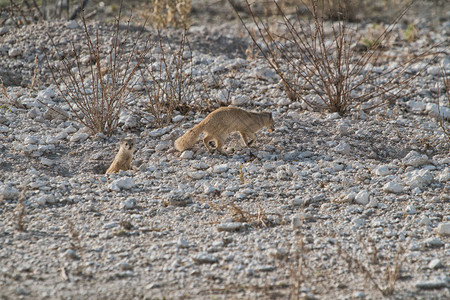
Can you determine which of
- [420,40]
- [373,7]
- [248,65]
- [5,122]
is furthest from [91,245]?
[373,7]

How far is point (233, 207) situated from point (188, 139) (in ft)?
4.33

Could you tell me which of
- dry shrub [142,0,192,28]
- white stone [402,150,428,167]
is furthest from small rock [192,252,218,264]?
dry shrub [142,0,192,28]

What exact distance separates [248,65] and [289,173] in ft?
9.86

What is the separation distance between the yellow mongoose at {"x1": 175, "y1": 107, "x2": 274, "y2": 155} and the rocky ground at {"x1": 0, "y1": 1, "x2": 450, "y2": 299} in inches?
5.8

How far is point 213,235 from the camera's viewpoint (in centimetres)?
405

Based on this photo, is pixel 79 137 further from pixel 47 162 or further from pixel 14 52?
pixel 14 52

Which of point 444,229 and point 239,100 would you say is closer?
point 444,229

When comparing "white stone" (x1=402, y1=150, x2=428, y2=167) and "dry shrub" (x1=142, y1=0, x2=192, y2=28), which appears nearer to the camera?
"white stone" (x1=402, y1=150, x2=428, y2=167)

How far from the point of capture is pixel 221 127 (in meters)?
5.53

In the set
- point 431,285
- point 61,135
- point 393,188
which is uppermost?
point 61,135

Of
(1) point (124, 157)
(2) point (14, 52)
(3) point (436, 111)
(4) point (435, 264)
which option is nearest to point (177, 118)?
(1) point (124, 157)

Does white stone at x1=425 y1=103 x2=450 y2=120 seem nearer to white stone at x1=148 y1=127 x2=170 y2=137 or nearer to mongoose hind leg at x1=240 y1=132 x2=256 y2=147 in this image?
mongoose hind leg at x1=240 y1=132 x2=256 y2=147

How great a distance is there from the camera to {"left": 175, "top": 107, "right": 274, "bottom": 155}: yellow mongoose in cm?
550

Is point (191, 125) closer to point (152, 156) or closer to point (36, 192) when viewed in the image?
point (152, 156)
